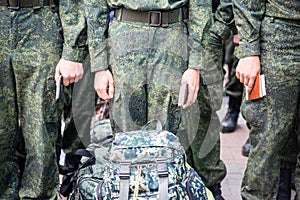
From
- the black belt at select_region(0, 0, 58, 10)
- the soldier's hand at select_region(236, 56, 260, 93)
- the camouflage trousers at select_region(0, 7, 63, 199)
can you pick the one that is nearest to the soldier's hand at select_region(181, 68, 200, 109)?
the soldier's hand at select_region(236, 56, 260, 93)

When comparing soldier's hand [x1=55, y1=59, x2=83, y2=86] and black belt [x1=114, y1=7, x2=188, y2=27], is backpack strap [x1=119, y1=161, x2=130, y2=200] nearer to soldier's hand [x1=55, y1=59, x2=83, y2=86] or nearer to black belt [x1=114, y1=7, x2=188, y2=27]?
soldier's hand [x1=55, y1=59, x2=83, y2=86]

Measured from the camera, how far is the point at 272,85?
11.2 feet

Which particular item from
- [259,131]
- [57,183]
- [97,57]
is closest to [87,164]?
[57,183]

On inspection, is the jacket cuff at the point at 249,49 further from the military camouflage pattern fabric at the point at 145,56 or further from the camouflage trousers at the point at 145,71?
the camouflage trousers at the point at 145,71

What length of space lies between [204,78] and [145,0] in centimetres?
84

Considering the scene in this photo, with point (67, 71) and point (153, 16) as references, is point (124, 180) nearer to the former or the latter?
point (67, 71)

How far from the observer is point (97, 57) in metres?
3.43

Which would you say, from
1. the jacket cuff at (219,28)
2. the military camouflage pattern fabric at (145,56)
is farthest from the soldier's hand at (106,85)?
the jacket cuff at (219,28)

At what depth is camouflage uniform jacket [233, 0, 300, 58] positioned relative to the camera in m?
3.35

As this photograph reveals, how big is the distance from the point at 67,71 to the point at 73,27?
0.24 m

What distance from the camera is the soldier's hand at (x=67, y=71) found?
3.46 metres

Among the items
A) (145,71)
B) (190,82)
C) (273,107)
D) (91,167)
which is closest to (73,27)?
(145,71)

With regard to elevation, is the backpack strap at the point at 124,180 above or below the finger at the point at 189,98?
below

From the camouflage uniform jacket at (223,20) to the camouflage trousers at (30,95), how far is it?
0.98 meters
